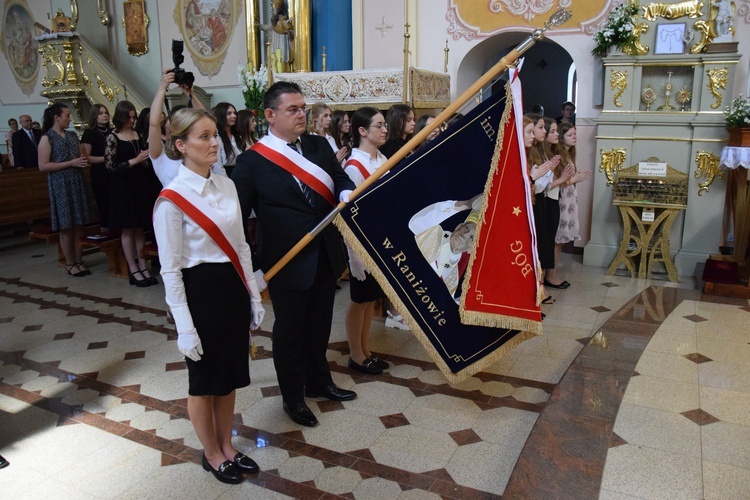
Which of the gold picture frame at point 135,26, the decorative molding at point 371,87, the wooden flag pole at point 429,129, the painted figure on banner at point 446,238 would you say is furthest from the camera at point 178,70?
the gold picture frame at point 135,26

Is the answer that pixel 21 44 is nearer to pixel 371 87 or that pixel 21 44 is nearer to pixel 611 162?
pixel 371 87

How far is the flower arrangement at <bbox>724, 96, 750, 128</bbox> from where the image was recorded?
543cm

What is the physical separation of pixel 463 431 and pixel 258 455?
40.7 inches

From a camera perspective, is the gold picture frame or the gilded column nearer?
the gilded column

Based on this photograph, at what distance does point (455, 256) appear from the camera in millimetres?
2943

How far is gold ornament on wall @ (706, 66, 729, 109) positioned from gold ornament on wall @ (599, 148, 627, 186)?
0.96 meters

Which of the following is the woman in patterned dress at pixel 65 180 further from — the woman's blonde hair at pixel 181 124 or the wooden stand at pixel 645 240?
the wooden stand at pixel 645 240

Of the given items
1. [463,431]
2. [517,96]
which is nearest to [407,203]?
[517,96]

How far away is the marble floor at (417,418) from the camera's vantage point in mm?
2635

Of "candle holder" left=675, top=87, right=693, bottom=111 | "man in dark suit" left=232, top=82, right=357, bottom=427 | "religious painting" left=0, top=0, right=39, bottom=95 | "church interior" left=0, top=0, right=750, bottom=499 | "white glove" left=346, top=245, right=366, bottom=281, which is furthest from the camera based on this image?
"religious painting" left=0, top=0, right=39, bottom=95

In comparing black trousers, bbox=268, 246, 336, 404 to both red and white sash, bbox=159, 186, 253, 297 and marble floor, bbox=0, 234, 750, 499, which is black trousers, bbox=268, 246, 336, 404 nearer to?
marble floor, bbox=0, 234, 750, 499

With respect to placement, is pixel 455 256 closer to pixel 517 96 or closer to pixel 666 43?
pixel 517 96

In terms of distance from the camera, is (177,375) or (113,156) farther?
(113,156)

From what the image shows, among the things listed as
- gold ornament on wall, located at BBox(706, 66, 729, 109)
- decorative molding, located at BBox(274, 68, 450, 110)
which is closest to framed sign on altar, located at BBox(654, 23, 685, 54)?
gold ornament on wall, located at BBox(706, 66, 729, 109)
